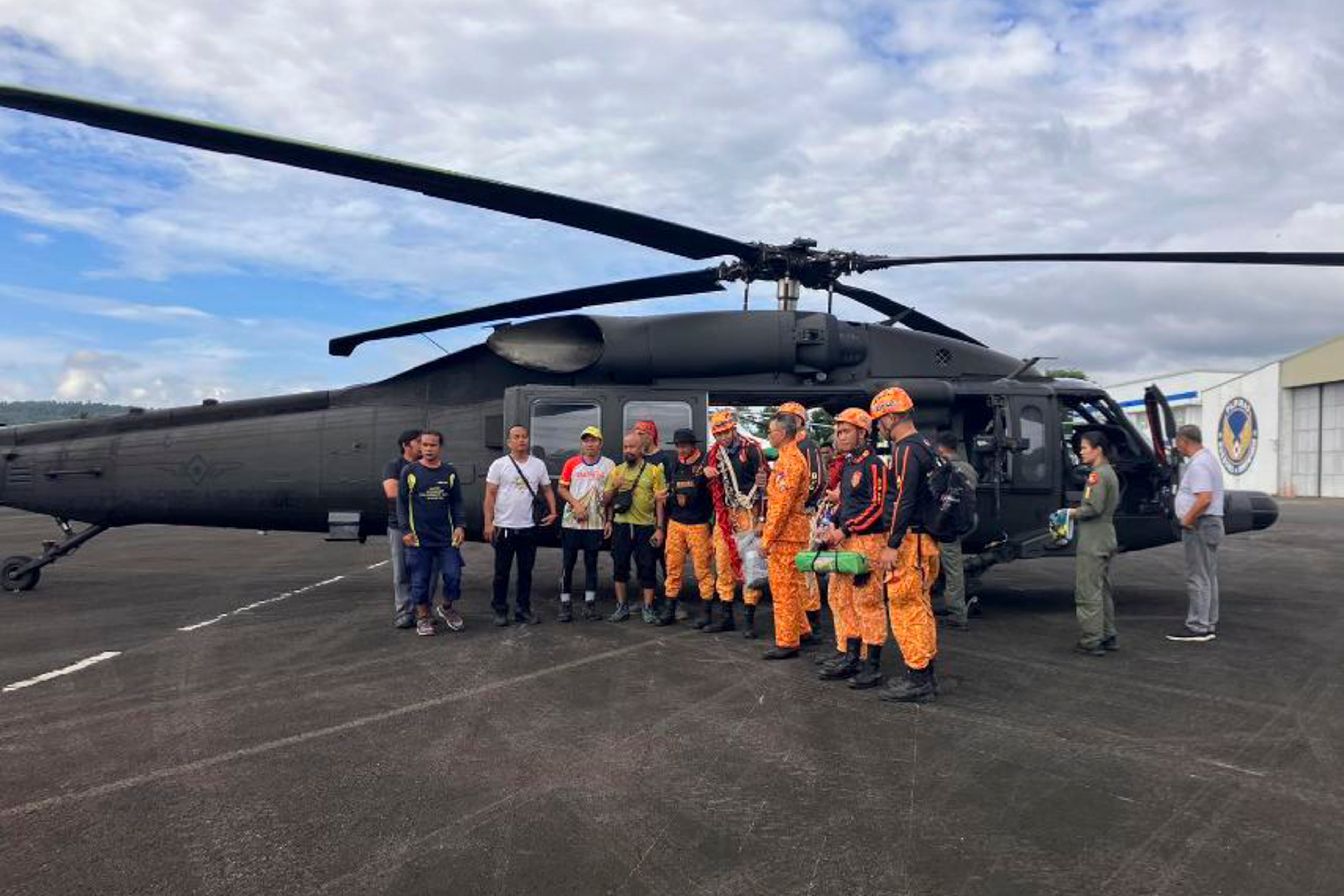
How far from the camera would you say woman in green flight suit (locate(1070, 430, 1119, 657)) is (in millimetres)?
6480

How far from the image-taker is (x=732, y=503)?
702cm

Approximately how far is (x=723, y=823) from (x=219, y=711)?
3.41m

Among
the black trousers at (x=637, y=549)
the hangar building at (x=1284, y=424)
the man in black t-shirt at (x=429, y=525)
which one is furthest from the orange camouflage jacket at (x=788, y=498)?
the hangar building at (x=1284, y=424)

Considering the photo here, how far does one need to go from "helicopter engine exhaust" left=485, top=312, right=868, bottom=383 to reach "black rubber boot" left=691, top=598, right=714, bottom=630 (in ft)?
7.96

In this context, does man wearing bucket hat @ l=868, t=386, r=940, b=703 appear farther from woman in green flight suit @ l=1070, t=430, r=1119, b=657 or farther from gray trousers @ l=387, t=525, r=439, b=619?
gray trousers @ l=387, t=525, r=439, b=619

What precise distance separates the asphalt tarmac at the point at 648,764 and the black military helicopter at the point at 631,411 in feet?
4.74

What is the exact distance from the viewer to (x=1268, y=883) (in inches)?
117

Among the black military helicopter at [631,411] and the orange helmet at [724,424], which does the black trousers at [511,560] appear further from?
the orange helmet at [724,424]

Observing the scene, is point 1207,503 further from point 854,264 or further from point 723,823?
point 723,823

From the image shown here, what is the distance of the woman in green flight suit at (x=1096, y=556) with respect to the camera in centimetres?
648

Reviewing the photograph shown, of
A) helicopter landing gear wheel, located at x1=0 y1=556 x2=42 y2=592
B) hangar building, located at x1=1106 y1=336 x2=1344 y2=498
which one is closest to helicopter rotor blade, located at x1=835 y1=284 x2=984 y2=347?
helicopter landing gear wheel, located at x1=0 y1=556 x2=42 y2=592

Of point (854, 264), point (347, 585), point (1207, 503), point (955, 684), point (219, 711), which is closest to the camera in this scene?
point (219, 711)

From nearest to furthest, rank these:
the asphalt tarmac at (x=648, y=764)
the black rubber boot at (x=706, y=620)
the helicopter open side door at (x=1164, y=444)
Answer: the asphalt tarmac at (x=648, y=764) < the black rubber boot at (x=706, y=620) < the helicopter open side door at (x=1164, y=444)

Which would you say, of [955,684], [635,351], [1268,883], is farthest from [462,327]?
[1268,883]
